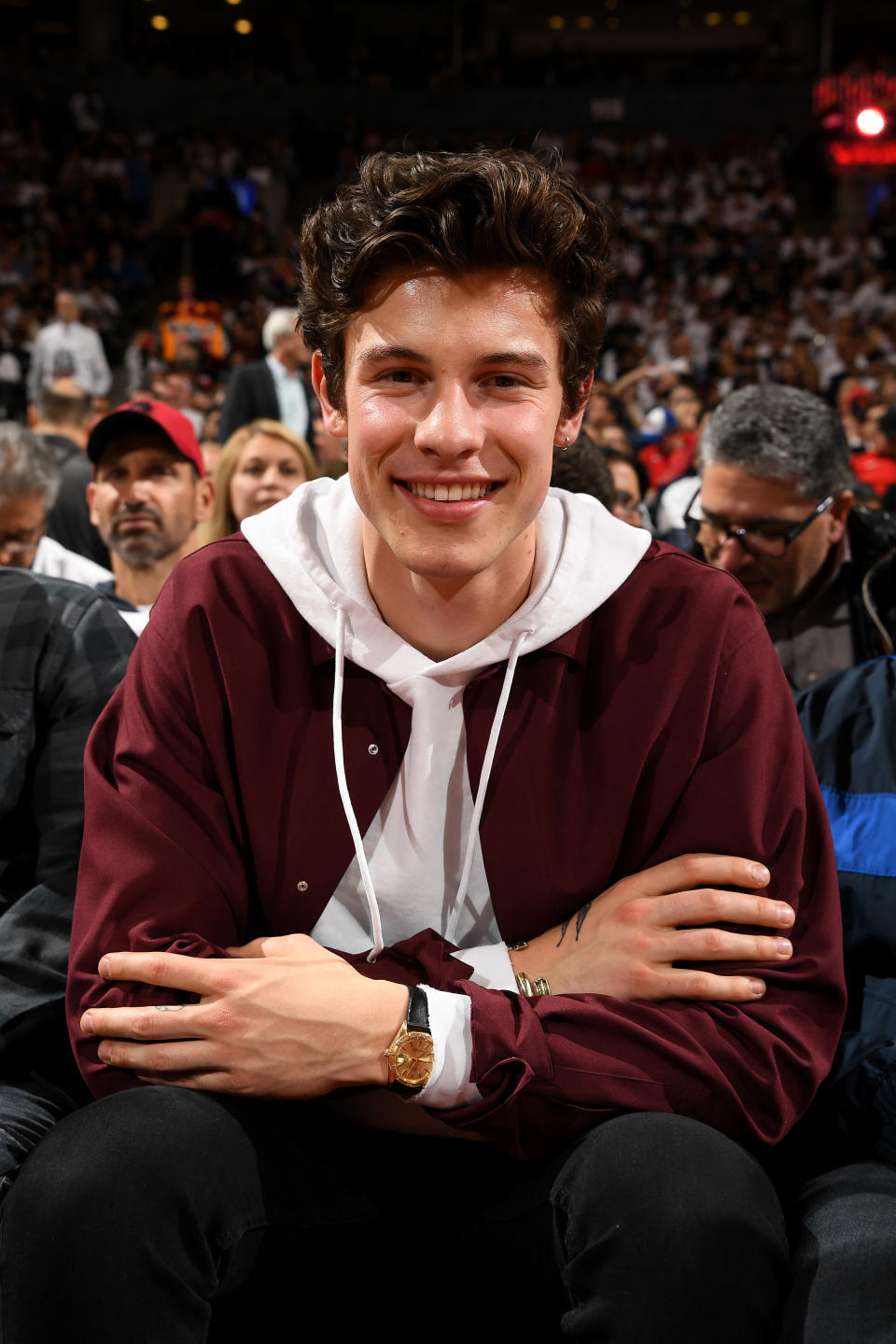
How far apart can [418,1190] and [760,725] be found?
0.68m

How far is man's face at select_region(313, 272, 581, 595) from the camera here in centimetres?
149

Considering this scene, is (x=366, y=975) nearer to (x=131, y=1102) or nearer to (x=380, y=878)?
(x=380, y=878)

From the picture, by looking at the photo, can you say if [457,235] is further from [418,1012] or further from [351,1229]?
[351,1229]

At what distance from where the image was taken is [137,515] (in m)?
3.27

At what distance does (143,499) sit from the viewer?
3.28m

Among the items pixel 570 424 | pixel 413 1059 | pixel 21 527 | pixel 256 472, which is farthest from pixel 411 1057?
pixel 256 472

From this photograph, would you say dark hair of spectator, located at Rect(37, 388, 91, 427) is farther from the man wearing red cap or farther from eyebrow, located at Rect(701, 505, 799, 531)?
eyebrow, located at Rect(701, 505, 799, 531)

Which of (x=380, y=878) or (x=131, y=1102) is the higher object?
(x=380, y=878)

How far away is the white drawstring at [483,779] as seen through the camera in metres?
1.58

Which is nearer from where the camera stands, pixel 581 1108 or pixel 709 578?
pixel 581 1108

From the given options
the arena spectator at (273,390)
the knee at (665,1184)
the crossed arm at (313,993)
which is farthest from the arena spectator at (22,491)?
the arena spectator at (273,390)

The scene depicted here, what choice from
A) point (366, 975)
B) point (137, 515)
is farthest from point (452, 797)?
point (137, 515)

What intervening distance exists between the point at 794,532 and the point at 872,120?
14615 millimetres

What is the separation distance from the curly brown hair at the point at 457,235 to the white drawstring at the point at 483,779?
13.7 inches
